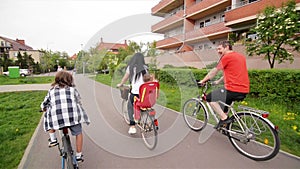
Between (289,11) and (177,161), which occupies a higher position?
(289,11)

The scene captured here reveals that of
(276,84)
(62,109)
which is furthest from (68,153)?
(276,84)

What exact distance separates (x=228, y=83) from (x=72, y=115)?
8.23 feet

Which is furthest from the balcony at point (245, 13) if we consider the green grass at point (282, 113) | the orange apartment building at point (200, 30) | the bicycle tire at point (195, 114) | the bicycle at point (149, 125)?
the bicycle at point (149, 125)

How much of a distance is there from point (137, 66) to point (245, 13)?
11.9m

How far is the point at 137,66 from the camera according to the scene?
3.38 metres

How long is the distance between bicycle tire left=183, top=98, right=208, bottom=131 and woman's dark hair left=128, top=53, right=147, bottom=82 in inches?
60.0

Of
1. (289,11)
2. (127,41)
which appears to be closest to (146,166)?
(127,41)

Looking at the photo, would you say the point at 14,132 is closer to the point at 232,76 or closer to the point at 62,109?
the point at 62,109

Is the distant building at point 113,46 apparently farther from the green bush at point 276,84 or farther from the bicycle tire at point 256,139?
the green bush at point 276,84

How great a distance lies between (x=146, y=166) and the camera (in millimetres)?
2607

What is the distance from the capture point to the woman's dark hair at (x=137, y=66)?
3365 mm

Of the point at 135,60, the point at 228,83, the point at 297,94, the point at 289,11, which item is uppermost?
the point at 289,11

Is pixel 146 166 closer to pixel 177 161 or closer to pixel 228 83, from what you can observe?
pixel 177 161

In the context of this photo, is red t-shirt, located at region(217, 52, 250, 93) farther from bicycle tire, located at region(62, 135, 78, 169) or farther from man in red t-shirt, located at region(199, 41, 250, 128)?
bicycle tire, located at region(62, 135, 78, 169)
